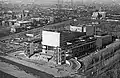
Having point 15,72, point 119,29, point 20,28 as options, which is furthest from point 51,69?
point 119,29

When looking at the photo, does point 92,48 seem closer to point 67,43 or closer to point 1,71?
point 67,43

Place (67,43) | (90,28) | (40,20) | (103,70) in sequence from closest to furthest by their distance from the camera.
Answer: (103,70)
(67,43)
(90,28)
(40,20)

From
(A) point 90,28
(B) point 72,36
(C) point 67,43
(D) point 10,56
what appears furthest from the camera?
(A) point 90,28

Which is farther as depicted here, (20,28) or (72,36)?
(20,28)

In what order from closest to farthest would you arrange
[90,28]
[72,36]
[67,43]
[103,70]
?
[103,70]
[67,43]
[72,36]
[90,28]

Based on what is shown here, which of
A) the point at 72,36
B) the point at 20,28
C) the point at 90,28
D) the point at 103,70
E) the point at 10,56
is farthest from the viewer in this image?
the point at 20,28

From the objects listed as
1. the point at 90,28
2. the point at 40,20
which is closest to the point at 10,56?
the point at 90,28

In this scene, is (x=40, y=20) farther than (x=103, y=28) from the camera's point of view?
Yes

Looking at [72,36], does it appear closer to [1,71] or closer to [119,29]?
[1,71]
